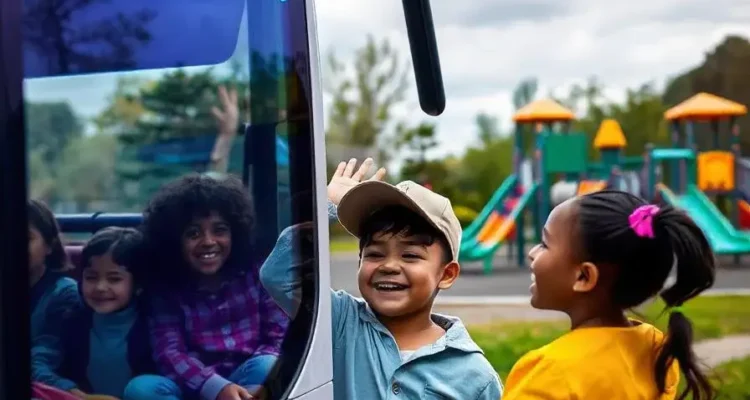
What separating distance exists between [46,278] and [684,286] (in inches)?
46.2

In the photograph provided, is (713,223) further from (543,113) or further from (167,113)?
(167,113)

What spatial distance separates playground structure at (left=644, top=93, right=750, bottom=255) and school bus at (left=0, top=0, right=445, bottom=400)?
1335 centimetres

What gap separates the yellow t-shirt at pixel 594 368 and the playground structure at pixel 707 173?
43.8 ft

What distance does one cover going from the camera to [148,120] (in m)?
1.88

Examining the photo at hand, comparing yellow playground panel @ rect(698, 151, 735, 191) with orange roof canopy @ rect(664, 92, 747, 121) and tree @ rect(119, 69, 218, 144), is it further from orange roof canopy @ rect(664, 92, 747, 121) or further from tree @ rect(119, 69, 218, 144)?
tree @ rect(119, 69, 218, 144)

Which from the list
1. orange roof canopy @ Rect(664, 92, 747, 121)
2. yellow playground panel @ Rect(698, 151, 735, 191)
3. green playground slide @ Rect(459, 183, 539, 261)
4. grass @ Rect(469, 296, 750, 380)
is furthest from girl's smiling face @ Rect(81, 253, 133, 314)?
orange roof canopy @ Rect(664, 92, 747, 121)

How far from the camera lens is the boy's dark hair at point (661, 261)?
1.95 meters

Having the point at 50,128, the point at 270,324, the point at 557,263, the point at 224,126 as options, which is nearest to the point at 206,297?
the point at 270,324

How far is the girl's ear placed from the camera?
202 centimetres

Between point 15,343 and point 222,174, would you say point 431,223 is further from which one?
point 15,343

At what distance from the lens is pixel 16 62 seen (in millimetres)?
1650

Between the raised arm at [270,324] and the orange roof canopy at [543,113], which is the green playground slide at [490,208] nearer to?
the orange roof canopy at [543,113]

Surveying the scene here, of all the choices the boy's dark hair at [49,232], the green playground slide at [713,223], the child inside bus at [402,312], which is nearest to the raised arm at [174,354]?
the boy's dark hair at [49,232]

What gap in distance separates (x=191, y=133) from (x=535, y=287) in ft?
2.52
